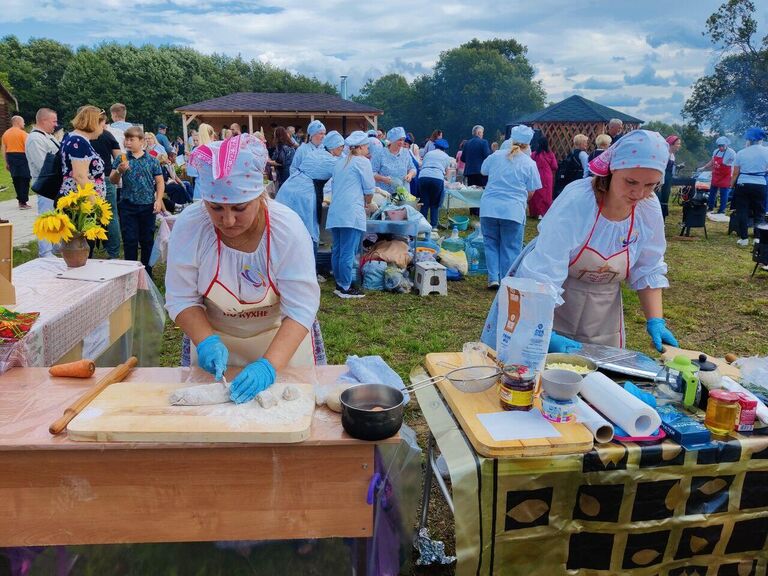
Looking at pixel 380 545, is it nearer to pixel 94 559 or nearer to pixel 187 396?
pixel 187 396

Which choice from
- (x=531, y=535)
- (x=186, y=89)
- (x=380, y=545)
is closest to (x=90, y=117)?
(x=380, y=545)

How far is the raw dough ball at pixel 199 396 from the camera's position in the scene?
1744mm

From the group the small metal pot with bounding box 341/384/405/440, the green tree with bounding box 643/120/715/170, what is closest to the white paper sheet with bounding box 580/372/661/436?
the small metal pot with bounding box 341/384/405/440

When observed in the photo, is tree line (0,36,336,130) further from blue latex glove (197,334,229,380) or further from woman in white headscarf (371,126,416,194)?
blue latex glove (197,334,229,380)

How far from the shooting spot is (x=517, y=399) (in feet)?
6.02

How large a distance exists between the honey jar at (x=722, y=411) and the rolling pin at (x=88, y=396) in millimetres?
1952

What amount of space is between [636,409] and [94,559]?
1.87 metres

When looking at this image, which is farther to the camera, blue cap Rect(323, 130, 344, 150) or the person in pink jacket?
the person in pink jacket

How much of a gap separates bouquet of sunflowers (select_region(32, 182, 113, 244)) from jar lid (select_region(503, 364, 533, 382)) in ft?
9.43

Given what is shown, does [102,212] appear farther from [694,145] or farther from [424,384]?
[694,145]

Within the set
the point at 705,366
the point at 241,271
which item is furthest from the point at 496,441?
the point at 241,271

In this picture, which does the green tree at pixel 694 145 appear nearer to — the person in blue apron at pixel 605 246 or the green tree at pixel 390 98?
the green tree at pixel 390 98

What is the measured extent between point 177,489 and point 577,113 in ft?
54.2

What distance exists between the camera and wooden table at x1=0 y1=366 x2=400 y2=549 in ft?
5.39
